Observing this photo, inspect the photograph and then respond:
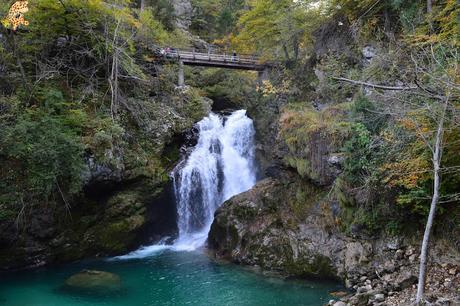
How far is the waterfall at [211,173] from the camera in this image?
1762 centimetres

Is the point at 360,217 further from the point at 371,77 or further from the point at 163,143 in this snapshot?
the point at 163,143

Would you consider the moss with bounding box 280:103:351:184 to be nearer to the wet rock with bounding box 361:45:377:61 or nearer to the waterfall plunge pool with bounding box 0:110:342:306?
the wet rock with bounding box 361:45:377:61

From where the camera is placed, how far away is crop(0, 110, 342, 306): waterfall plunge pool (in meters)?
11.3

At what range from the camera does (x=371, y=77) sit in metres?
13.0

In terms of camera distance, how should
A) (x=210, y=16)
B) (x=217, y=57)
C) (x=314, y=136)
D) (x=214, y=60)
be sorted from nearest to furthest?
(x=314, y=136) → (x=214, y=60) → (x=217, y=57) → (x=210, y=16)

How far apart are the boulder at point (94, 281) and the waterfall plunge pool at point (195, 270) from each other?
226 mm

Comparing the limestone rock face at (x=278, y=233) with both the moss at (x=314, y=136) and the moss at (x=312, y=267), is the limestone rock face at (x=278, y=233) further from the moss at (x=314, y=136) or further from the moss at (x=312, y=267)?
the moss at (x=314, y=136)

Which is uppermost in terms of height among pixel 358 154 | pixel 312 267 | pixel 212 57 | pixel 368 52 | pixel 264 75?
pixel 212 57

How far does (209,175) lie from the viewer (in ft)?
61.0

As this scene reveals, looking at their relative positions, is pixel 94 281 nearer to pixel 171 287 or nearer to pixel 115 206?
pixel 171 287

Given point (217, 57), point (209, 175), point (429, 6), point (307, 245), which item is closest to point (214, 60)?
point (217, 57)

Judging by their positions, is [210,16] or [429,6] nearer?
[429,6]

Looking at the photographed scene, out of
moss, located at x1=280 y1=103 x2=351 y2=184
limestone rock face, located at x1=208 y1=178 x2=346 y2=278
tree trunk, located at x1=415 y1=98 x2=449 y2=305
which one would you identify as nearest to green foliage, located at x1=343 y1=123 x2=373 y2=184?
moss, located at x1=280 y1=103 x2=351 y2=184

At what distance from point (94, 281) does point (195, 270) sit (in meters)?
3.43
